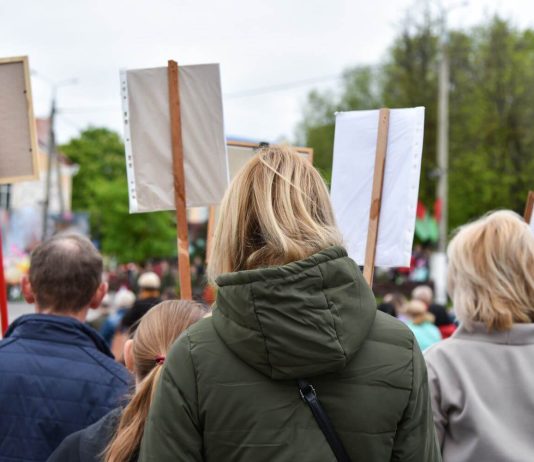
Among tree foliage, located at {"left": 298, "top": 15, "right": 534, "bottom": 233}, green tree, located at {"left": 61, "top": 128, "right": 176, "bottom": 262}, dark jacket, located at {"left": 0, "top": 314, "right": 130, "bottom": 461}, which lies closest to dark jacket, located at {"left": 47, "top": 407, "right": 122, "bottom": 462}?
dark jacket, located at {"left": 0, "top": 314, "right": 130, "bottom": 461}

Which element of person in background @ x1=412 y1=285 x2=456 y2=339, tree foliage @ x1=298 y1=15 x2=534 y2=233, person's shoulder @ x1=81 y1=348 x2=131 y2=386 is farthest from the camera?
tree foliage @ x1=298 y1=15 x2=534 y2=233

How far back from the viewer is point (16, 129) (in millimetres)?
3180

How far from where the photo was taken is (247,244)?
1660 millimetres

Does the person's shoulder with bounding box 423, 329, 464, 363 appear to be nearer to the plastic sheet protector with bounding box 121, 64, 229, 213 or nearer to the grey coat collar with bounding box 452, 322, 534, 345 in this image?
the grey coat collar with bounding box 452, 322, 534, 345

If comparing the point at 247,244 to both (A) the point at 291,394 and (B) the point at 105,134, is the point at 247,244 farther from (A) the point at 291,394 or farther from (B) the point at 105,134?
(B) the point at 105,134

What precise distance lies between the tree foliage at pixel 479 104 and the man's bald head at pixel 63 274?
2761 cm

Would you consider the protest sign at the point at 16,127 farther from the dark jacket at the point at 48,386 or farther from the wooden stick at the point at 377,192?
the wooden stick at the point at 377,192

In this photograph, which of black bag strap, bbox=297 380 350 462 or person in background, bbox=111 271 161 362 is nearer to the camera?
black bag strap, bbox=297 380 350 462

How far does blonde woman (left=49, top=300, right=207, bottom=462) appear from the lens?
1.90 metres

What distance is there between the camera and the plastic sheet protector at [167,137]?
2965 mm

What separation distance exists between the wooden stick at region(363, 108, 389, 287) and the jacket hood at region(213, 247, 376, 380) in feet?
4.08

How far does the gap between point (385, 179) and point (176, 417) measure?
5.05 ft

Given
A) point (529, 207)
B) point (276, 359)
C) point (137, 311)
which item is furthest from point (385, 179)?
point (137, 311)

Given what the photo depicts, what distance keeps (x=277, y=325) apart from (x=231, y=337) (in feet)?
0.38
